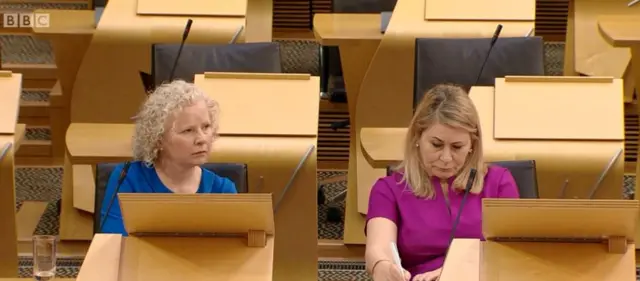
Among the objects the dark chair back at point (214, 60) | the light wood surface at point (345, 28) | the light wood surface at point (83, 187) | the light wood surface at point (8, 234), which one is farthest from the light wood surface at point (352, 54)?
the light wood surface at point (8, 234)

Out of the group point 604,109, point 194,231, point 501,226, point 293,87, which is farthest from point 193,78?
point 501,226

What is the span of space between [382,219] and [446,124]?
254 millimetres

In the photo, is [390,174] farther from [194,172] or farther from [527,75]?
[527,75]

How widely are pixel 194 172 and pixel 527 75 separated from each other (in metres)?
1.21

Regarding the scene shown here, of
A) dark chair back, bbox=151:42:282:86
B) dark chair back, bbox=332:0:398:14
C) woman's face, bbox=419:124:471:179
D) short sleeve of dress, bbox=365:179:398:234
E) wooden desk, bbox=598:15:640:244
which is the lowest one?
short sleeve of dress, bbox=365:179:398:234

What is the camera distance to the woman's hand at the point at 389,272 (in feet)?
8.12

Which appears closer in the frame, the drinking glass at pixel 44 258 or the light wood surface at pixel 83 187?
the drinking glass at pixel 44 258

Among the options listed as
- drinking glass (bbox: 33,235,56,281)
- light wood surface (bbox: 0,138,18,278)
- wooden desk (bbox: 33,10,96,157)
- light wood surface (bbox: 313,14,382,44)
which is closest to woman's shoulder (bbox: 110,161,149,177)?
drinking glass (bbox: 33,235,56,281)

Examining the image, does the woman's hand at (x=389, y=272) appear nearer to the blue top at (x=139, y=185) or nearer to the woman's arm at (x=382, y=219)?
the woman's arm at (x=382, y=219)

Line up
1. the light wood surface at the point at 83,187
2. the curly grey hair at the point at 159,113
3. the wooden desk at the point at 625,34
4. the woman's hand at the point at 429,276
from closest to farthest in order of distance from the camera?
the woman's hand at the point at 429,276 < the curly grey hair at the point at 159,113 < the wooden desk at the point at 625,34 < the light wood surface at the point at 83,187

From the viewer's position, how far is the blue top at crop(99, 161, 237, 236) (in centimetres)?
281

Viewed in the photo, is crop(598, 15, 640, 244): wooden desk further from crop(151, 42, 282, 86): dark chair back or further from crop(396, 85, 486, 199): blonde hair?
crop(396, 85, 486, 199): blonde hair

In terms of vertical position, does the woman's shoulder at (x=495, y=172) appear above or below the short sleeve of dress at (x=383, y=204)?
above

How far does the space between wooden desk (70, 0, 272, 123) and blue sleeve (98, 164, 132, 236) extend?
1.27m
